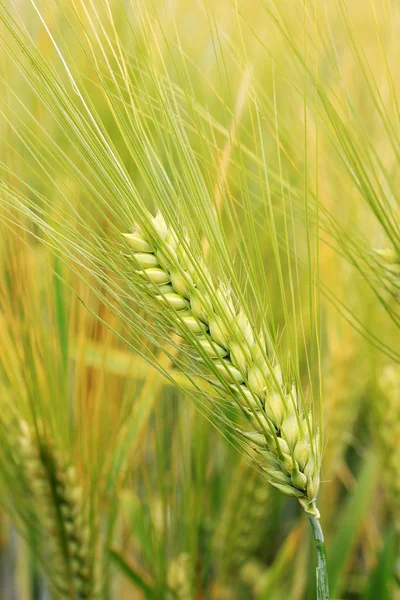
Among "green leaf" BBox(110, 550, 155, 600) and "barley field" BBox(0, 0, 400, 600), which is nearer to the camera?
"barley field" BBox(0, 0, 400, 600)

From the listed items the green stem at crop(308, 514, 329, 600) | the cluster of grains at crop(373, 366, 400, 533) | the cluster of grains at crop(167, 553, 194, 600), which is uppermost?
the cluster of grains at crop(373, 366, 400, 533)

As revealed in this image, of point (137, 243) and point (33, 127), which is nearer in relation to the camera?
point (137, 243)

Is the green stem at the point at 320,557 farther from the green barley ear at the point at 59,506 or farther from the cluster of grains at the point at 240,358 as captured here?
the green barley ear at the point at 59,506

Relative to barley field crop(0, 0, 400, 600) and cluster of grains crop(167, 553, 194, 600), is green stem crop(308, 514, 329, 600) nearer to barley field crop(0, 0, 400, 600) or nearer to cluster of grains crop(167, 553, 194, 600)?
barley field crop(0, 0, 400, 600)

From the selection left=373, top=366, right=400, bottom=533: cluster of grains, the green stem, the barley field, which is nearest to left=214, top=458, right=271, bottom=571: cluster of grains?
the barley field

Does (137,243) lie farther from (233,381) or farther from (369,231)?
(369,231)

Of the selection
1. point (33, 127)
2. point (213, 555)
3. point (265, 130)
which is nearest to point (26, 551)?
point (213, 555)

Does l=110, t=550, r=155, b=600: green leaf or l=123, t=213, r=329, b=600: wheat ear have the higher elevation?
→ l=123, t=213, r=329, b=600: wheat ear

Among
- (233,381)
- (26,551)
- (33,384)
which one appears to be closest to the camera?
(233,381)
